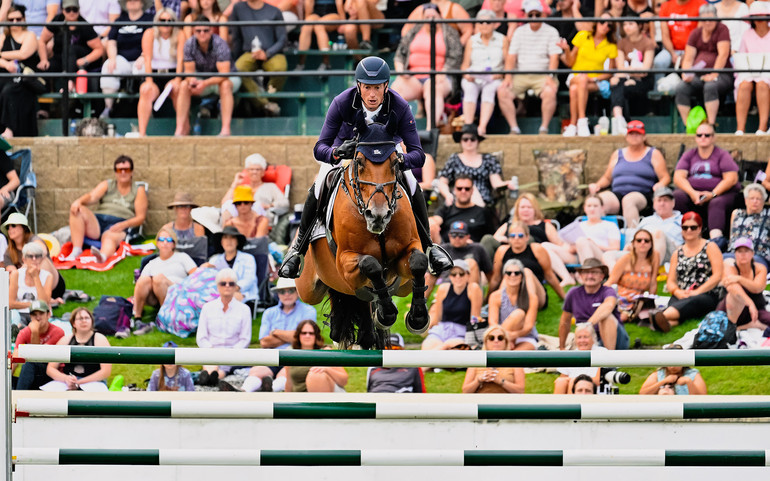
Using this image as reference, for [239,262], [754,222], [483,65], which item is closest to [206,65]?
[483,65]

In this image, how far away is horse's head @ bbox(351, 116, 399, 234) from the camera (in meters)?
7.16

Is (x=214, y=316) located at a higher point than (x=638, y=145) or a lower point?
lower

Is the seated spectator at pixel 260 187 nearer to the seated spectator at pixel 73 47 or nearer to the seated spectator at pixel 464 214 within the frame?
the seated spectator at pixel 464 214

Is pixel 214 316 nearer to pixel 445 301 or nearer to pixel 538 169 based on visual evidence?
pixel 445 301

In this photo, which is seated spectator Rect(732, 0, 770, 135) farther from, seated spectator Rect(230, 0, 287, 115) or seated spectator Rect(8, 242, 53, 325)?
seated spectator Rect(8, 242, 53, 325)

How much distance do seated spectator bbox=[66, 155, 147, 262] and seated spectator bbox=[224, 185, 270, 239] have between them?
162 centimetres

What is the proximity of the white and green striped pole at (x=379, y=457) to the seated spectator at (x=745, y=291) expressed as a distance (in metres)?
5.83

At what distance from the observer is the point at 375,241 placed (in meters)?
7.56

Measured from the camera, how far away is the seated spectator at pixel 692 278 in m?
11.5

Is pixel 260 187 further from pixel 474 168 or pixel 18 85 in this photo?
pixel 18 85

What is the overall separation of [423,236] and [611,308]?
3704mm

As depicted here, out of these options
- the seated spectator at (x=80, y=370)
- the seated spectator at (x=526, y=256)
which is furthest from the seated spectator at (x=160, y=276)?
the seated spectator at (x=526, y=256)

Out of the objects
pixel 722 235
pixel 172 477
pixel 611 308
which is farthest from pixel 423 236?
pixel 722 235

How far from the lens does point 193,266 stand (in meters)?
12.6
